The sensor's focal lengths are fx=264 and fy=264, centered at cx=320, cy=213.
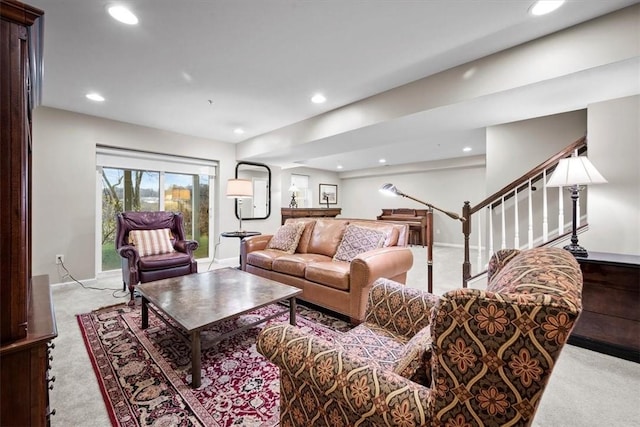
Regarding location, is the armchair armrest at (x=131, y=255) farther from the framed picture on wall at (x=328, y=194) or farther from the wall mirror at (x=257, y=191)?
the framed picture on wall at (x=328, y=194)

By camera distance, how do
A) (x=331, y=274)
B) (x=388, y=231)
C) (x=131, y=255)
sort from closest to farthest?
(x=331, y=274), (x=388, y=231), (x=131, y=255)

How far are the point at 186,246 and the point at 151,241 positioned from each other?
16.4 inches

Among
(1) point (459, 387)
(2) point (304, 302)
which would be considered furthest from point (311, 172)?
(1) point (459, 387)

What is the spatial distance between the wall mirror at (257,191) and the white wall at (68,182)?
6.08ft

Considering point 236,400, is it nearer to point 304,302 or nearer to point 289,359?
point 289,359

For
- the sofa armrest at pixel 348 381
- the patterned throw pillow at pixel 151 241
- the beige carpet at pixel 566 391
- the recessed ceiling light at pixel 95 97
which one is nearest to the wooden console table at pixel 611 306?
the beige carpet at pixel 566 391

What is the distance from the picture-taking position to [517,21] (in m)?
1.84

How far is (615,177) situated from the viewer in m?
2.24

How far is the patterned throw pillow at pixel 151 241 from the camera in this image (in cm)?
331

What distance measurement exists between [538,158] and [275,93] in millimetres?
3167

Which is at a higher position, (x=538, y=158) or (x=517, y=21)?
(x=517, y=21)

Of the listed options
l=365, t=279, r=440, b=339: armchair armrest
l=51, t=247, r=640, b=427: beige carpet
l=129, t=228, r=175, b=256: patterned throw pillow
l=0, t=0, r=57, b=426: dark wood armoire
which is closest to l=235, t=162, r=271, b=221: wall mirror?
l=129, t=228, r=175, b=256: patterned throw pillow

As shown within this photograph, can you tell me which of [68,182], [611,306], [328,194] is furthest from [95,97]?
[328,194]

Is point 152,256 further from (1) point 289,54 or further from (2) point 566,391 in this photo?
(2) point 566,391
